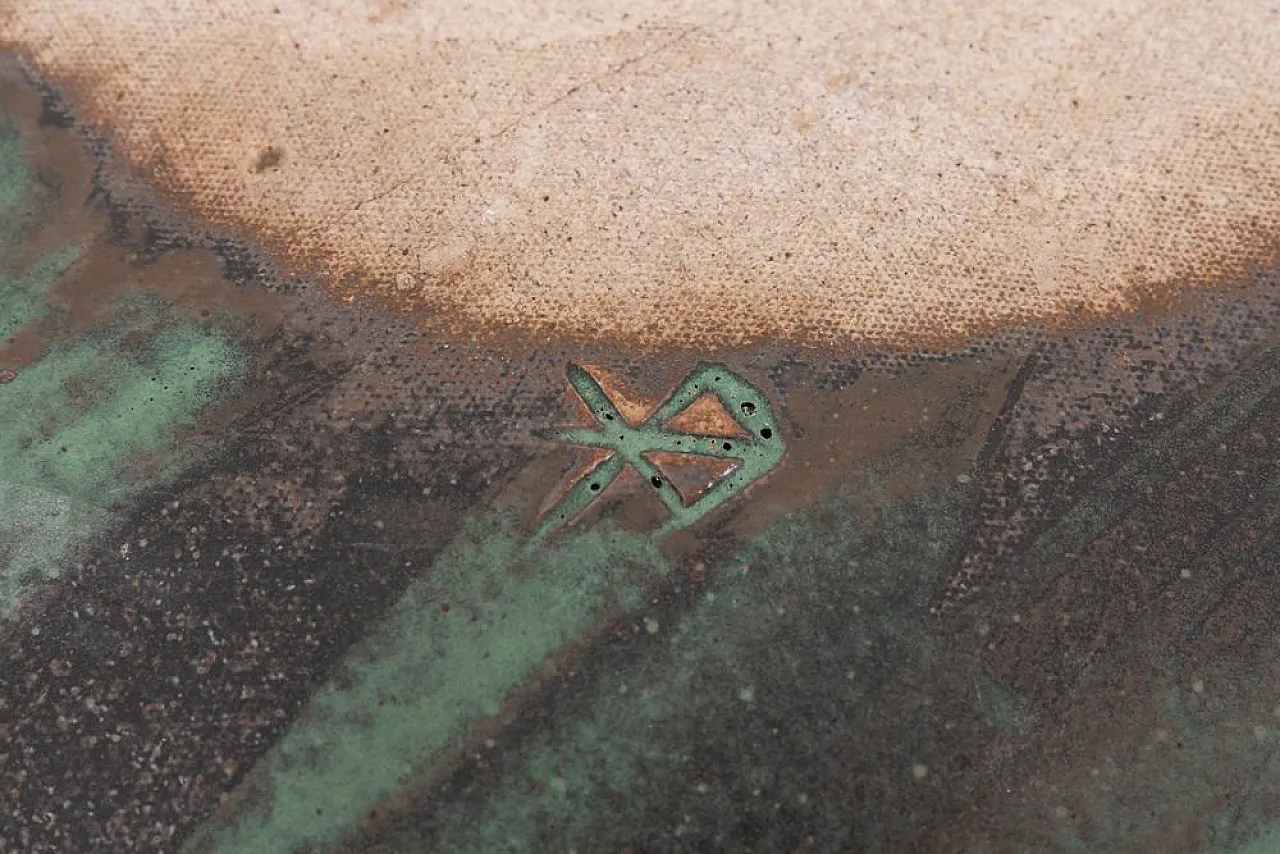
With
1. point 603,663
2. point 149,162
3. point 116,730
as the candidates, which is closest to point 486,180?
point 149,162

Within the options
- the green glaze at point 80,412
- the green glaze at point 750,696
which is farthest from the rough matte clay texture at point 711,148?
the green glaze at point 750,696

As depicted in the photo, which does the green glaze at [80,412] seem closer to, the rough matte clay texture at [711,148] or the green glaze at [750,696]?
the rough matte clay texture at [711,148]

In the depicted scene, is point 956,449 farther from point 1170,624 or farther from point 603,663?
point 603,663

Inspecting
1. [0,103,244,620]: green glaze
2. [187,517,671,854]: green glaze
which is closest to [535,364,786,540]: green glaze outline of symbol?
[187,517,671,854]: green glaze

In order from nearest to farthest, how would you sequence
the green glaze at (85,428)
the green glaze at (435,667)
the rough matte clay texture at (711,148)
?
the green glaze at (435,667) → the green glaze at (85,428) → the rough matte clay texture at (711,148)

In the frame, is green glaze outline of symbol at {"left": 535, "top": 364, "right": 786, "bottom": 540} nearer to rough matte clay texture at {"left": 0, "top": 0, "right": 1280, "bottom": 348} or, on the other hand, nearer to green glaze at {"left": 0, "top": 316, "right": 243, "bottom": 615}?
rough matte clay texture at {"left": 0, "top": 0, "right": 1280, "bottom": 348}

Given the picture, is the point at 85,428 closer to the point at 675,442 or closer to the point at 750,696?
the point at 675,442

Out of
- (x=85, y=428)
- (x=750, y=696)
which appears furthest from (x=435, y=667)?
(x=85, y=428)
